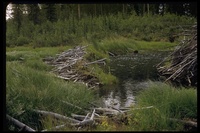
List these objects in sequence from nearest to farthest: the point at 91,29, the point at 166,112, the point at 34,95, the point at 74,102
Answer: the point at 166,112 < the point at 34,95 < the point at 74,102 < the point at 91,29

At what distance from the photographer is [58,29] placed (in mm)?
24656

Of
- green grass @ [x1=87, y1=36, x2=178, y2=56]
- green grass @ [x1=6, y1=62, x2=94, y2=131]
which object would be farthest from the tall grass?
green grass @ [x1=87, y1=36, x2=178, y2=56]

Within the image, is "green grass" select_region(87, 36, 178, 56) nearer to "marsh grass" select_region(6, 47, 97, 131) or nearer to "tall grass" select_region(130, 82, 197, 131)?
"marsh grass" select_region(6, 47, 97, 131)

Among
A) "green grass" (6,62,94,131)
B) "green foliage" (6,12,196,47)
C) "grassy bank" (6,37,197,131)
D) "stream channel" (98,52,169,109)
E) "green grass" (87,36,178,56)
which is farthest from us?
"green foliage" (6,12,196,47)

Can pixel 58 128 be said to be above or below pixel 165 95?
below

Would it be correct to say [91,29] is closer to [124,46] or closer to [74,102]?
[124,46]

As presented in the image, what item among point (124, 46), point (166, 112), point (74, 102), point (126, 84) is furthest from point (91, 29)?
point (166, 112)

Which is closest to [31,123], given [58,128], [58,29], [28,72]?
[58,128]

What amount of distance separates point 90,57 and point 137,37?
1230 centimetres

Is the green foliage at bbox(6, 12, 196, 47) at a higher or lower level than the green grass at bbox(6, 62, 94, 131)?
higher

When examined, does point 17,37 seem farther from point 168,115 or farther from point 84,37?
point 168,115

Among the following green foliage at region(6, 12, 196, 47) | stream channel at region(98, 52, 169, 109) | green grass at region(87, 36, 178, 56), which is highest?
green foliage at region(6, 12, 196, 47)

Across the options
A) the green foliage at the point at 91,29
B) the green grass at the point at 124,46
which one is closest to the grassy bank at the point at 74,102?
the green grass at the point at 124,46

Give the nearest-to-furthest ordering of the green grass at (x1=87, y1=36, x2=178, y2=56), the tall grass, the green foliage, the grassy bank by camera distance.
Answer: the tall grass, the grassy bank, the green grass at (x1=87, y1=36, x2=178, y2=56), the green foliage
